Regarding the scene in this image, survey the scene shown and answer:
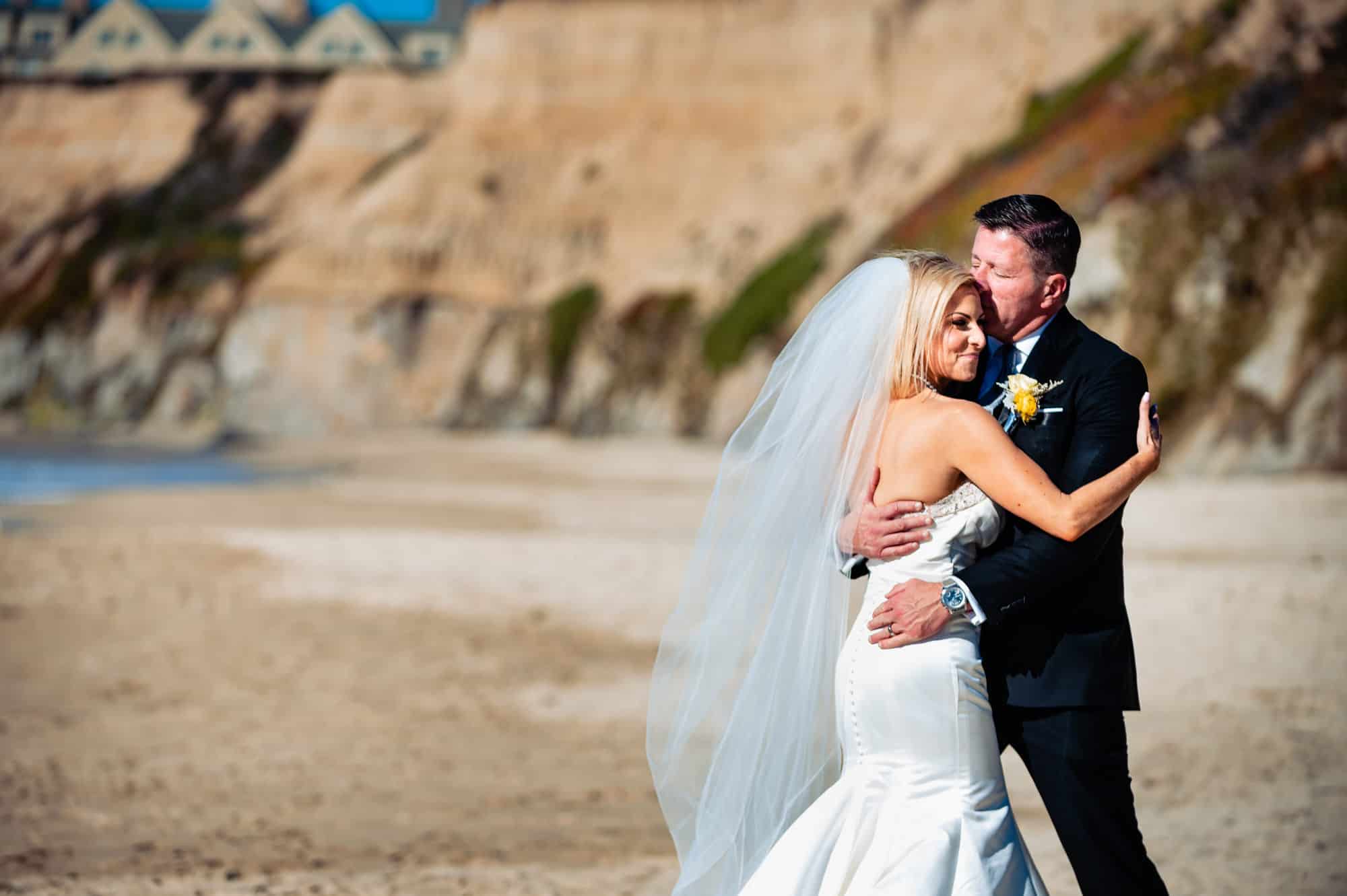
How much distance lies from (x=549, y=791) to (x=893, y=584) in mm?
4013

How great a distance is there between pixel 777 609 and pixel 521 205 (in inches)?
1917

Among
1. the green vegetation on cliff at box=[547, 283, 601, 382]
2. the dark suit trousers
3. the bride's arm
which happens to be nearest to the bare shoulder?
the bride's arm

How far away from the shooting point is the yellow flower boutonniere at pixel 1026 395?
3398 mm

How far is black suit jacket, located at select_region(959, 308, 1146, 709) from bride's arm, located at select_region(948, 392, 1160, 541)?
0.06 m

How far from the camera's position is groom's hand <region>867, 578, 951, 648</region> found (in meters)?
3.39

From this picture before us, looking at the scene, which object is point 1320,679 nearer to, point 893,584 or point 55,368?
point 893,584

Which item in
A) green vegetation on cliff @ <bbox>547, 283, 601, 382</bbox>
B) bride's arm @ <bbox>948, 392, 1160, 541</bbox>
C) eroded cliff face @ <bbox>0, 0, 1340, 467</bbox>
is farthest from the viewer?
green vegetation on cliff @ <bbox>547, 283, 601, 382</bbox>

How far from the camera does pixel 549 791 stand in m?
7.12

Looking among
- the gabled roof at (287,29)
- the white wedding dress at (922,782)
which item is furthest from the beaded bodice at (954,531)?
the gabled roof at (287,29)

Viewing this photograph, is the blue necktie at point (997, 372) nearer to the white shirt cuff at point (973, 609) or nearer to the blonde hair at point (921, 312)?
the blonde hair at point (921, 312)

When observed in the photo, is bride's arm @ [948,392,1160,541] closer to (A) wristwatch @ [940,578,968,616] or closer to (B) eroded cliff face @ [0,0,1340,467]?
(A) wristwatch @ [940,578,968,616]

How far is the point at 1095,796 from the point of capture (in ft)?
11.2

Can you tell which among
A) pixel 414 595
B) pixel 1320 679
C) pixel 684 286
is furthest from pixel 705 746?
pixel 684 286

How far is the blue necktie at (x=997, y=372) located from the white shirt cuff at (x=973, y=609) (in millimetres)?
499
